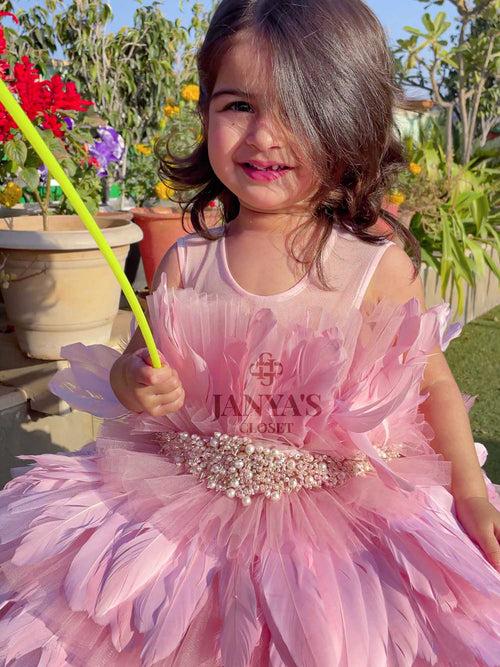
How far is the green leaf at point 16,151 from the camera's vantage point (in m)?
2.11

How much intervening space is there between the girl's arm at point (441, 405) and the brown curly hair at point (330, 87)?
0.07 meters

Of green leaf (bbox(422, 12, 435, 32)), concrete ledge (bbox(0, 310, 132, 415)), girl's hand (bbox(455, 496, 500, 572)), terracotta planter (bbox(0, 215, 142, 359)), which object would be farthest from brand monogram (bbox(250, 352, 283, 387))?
green leaf (bbox(422, 12, 435, 32))

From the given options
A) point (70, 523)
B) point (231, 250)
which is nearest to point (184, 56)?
point (231, 250)

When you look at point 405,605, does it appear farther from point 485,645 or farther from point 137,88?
point 137,88

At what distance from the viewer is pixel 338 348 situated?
3.03ft

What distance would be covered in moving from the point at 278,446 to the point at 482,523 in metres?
0.32

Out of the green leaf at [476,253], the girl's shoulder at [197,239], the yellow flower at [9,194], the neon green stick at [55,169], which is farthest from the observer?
the green leaf at [476,253]

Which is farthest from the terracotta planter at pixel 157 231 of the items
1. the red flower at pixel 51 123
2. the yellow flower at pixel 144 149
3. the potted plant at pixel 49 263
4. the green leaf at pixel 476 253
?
the green leaf at pixel 476 253

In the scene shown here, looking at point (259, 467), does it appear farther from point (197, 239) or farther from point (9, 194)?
point (9, 194)

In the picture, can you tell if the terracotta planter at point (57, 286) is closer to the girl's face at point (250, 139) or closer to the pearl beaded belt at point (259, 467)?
the girl's face at point (250, 139)

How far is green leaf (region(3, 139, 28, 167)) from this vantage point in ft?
6.91

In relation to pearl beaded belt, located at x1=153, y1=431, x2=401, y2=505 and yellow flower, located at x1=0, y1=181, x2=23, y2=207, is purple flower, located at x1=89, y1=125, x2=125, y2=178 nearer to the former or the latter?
yellow flower, located at x1=0, y1=181, x2=23, y2=207

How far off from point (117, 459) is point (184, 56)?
5.21 meters

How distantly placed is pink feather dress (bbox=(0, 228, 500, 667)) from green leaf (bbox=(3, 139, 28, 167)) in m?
1.25
